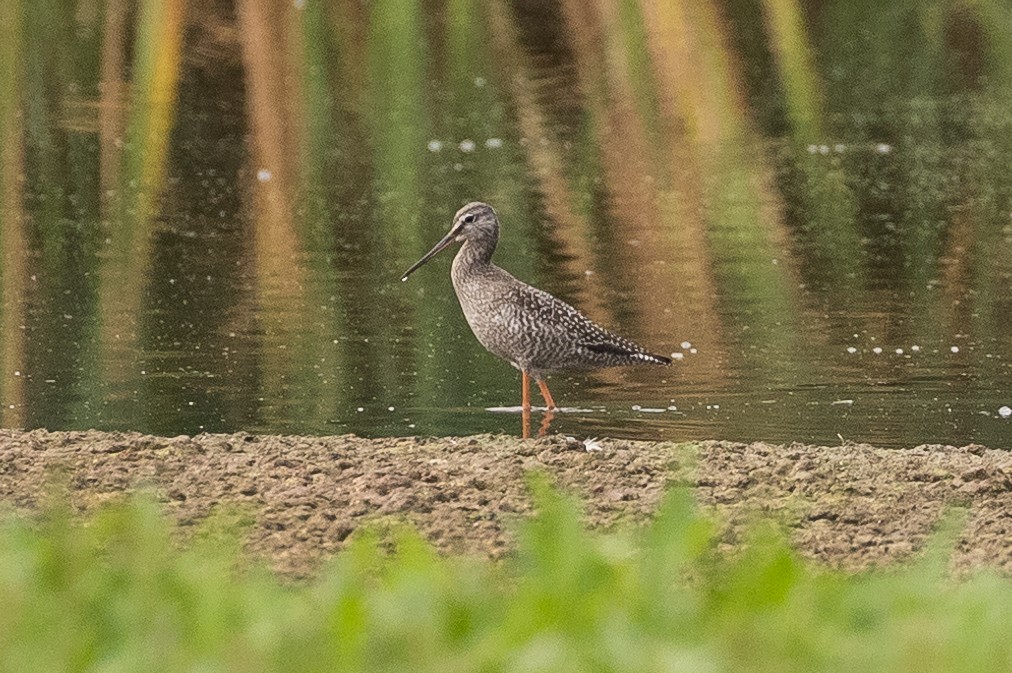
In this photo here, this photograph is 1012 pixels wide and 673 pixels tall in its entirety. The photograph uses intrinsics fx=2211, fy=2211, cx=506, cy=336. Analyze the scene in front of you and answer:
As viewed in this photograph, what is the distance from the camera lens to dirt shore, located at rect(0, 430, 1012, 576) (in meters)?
6.44

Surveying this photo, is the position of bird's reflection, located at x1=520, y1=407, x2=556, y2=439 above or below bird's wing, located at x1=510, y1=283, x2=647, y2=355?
below

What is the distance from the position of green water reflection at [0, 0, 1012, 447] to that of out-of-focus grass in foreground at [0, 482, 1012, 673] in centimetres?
623

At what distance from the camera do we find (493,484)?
23.0 ft

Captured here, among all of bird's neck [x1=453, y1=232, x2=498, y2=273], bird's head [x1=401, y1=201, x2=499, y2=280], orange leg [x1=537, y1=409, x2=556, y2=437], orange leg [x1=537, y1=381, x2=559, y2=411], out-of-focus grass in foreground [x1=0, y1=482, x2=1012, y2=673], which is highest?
out-of-focus grass in foreground [x1=0, y1=482, x2=1012, y2=673]

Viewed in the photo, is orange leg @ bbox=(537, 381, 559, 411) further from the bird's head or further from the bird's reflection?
the bird's head

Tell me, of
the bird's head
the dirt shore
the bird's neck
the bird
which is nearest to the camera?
the dirt shore

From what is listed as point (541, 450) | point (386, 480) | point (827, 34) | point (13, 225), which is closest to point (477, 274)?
point (541, 450)

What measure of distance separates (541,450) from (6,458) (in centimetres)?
182

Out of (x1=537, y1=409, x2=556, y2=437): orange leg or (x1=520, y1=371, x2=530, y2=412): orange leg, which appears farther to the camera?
(x1=520, y1=371, x2=530, y2=412): orange leg

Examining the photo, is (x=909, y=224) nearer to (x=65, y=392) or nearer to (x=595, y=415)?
(x=595, y=415)

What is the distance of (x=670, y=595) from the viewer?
9.44 ft

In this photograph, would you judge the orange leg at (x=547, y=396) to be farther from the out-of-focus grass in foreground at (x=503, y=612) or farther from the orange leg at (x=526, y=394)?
the out-of-focus grass in foreground at (x=503, y=612)

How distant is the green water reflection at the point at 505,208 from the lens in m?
10.3

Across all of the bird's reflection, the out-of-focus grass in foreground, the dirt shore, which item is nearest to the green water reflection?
the bird's reflection
